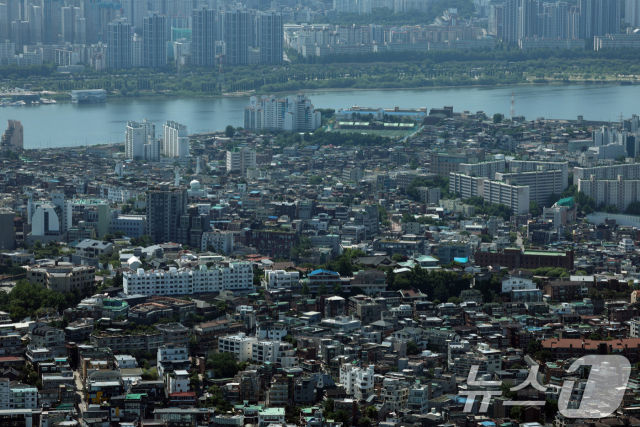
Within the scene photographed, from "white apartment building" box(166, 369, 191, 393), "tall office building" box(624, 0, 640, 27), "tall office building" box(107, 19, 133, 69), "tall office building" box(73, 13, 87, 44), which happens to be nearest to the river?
"tall office building" box(107, 19, 133, 69)

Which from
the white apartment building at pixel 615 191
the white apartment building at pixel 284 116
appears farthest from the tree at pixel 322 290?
the white apartment building at pixel 284 116

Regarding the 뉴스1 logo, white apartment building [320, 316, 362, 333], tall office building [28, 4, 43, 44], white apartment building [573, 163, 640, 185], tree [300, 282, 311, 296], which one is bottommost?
the 뉴스1 logo

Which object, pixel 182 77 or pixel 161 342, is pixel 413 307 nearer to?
pixel 161 342

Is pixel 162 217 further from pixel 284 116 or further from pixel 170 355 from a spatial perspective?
pixel 284 116

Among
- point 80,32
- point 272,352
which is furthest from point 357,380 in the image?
point 80,32

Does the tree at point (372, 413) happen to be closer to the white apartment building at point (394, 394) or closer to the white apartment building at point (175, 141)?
the white apartment building at point (394, 394)

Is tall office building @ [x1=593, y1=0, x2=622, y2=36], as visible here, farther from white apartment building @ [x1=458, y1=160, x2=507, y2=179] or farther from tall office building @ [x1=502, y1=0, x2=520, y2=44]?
white apartment building @ [x1=458, y1=160, x2=507, y2=179]
